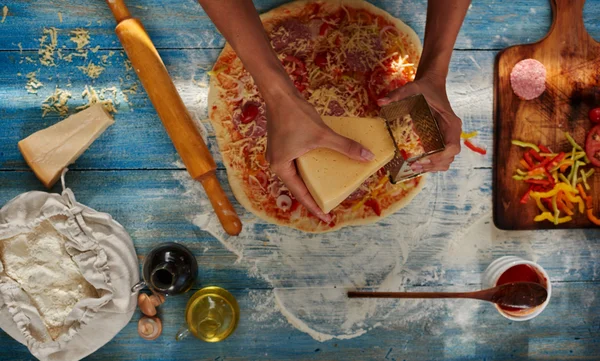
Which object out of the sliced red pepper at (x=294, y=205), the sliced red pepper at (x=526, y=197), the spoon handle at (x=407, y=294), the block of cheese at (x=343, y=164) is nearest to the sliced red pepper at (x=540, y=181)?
the sliced red pepper at (x=526, y=197)

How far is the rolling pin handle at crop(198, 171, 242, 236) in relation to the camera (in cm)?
238

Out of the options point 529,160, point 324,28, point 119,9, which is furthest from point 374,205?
point 119,9

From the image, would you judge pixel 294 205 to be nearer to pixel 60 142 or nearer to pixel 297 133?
pixel 297 133

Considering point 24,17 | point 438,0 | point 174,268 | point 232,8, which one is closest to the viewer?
point 232,8

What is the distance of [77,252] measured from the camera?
7.75 ft

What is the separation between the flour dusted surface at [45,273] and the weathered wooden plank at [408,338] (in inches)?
12.3

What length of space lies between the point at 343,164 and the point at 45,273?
1.53 metres

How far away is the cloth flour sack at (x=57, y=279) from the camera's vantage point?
7.60 ft

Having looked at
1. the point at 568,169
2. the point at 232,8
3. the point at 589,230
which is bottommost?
the point at 589,230

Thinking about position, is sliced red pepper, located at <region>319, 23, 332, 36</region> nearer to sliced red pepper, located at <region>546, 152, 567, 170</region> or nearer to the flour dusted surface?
sliced red pepper, located at <region>546, 152, 567, 170</region>

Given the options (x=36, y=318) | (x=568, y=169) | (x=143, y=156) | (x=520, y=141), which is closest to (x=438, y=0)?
(x=520, y=141)

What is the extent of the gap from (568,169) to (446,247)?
0.76 meters

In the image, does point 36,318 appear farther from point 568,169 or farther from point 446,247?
point 568,169

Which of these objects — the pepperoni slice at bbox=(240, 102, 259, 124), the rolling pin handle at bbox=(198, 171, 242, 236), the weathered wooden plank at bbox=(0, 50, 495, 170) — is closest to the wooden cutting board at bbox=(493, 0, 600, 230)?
the pepperoni slice at bbox=(240, 102, 259, 124)
